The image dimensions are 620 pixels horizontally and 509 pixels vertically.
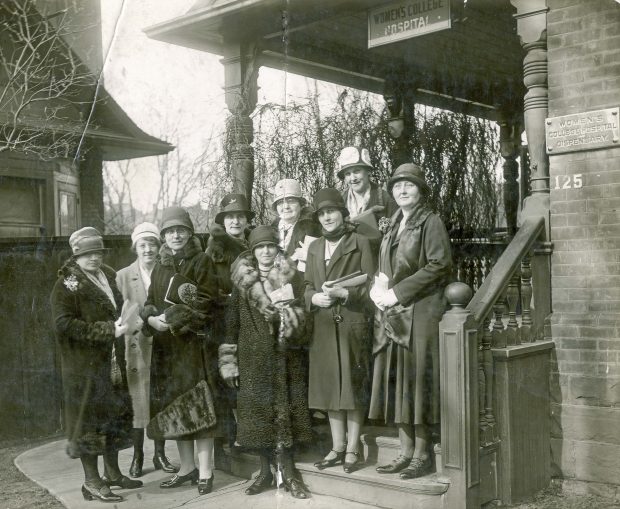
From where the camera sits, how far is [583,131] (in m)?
4.98

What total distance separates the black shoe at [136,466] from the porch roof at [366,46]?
3305 mm

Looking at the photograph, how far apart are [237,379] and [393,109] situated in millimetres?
5522

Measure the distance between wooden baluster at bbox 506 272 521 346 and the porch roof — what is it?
2.25 metres

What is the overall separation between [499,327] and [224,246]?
2.13 meters

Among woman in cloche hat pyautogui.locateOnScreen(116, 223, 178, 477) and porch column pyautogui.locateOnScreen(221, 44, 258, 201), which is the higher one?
porch column pyautogui.locateOnScreen(221, 44, 258, 201)

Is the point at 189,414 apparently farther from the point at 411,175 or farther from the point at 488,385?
the point at 411,175

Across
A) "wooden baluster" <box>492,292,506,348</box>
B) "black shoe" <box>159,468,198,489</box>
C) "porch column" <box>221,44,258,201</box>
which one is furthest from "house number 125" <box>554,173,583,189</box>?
"black shoe" <box>159,468,198,489</box>

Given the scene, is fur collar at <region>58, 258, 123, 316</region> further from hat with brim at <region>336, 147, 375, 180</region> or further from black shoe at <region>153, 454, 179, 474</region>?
hat with brim at <region>336, 147, 375, 180</region>

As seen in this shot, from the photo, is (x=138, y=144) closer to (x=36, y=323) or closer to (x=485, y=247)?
(x=36, y=323)

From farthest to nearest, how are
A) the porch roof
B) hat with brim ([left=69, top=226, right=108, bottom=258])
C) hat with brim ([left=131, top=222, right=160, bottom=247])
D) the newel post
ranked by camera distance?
the porch roof
hat with brim ([left=131, top=222, right=160, bottom=247])
hat with brim ([left=69, top=226, right=108, bottom=258])
the newel post

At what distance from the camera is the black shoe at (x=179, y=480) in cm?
494

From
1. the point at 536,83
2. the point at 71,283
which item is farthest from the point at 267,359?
the point at 536,83

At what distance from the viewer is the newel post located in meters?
4.13

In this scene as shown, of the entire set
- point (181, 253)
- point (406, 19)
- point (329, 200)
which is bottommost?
point (181, 253)
